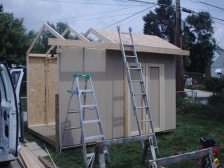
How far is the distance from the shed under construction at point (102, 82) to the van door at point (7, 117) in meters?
1.34

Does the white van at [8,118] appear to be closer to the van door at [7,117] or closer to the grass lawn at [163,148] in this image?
the van door at [7,117]

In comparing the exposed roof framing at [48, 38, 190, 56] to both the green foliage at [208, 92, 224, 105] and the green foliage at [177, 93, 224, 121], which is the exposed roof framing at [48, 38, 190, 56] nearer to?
→ the green foliage at [177, 93, 224, 121]

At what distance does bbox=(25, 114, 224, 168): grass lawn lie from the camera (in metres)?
5.58

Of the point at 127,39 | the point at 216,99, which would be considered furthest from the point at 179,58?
the point at 127,39

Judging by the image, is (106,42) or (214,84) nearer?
(106,42)

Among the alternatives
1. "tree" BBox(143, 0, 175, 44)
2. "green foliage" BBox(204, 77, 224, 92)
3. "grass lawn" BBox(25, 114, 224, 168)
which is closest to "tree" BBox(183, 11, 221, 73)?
"tree" BBox(143, 0, 175, 44)

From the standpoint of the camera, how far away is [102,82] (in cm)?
694

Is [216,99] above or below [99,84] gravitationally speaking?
below

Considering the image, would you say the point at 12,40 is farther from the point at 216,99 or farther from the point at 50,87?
the point at 216,99

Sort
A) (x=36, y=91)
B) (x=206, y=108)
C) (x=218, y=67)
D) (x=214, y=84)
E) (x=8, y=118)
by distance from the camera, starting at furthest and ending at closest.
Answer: (x=218, y=67) < (x=214, y=84) < (x=206, y=108) < (x=36, y=91) < (x=8, y=118)

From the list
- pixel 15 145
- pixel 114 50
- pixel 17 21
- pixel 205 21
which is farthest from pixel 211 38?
pixel 15 145

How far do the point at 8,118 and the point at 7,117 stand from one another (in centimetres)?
9

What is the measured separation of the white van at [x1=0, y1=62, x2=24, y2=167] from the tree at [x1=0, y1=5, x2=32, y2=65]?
1418cm

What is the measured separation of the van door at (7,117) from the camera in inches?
182
